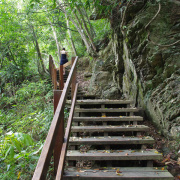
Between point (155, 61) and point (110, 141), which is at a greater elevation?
point (155, 61)

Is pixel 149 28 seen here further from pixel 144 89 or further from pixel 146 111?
pixel 146 111

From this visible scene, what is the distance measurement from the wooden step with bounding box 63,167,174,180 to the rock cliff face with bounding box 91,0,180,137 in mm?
783

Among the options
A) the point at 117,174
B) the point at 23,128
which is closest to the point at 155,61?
the point at 117,174

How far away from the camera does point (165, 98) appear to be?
2818 mm

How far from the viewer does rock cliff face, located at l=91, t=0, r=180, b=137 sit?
9.02 ft

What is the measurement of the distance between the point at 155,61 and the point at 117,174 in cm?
233

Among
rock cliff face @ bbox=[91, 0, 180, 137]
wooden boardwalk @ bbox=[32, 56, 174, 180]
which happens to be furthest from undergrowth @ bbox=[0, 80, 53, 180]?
rock cliff face @ bbox=[91, 0, 180, 137]

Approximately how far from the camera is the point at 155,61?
314cm

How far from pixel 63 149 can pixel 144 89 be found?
7.60ft

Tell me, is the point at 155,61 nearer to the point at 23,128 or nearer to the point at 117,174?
the point at 117,174

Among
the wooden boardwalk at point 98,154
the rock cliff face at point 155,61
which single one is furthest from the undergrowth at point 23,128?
the rock cliff face at point 155,61

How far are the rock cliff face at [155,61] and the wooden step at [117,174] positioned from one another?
2.57 feet

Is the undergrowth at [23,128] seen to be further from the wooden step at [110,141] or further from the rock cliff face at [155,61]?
the rock cliff face at [155,61]

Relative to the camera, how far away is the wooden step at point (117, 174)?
1.88 meters
